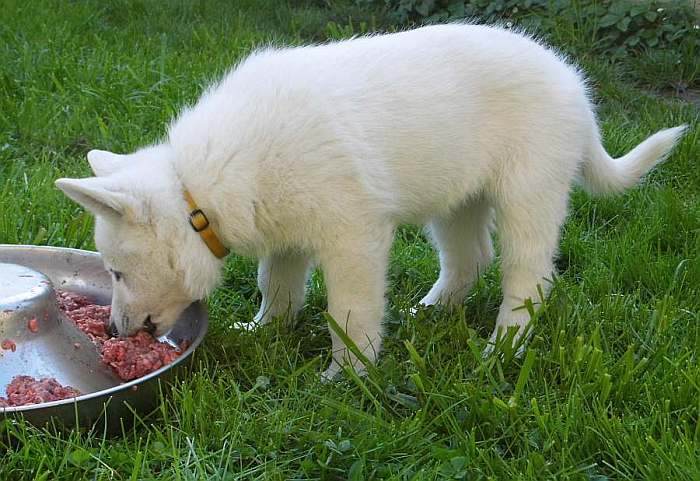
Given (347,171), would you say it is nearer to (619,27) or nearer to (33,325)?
(33,325)

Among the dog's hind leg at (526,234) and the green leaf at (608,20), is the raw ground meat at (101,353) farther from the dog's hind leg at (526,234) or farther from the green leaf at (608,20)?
the green leaf at (608,20)

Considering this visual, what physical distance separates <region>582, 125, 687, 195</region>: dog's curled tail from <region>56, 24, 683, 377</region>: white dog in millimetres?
18

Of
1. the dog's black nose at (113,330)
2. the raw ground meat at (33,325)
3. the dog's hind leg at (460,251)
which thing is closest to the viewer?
the raw ground meat at (33,325)

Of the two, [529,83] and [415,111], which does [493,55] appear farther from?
[415,111]

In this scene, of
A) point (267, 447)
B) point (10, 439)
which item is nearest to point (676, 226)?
point (267, 447)

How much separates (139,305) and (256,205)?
0.56 metres

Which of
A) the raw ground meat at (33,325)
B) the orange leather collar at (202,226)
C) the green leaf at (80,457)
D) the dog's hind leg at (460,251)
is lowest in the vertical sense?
the dog's hind leg at (460,251)

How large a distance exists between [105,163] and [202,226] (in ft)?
1.64

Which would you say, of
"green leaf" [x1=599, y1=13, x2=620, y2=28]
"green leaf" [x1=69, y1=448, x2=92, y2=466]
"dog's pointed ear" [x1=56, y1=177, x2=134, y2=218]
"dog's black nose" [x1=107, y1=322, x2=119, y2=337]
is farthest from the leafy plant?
"green leaf" [x1=69, y1=448, x2=92, y2=466]

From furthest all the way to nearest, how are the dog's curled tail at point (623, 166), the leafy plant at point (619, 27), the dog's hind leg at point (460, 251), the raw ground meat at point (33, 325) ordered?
the leafy plant at point (619, 27)
the dog's hind leg at point (460, 251)
the dog's curled tail at point (623, 166)
the raw ground meat at point (33, 325)

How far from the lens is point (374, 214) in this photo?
3.53m

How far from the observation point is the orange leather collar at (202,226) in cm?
336

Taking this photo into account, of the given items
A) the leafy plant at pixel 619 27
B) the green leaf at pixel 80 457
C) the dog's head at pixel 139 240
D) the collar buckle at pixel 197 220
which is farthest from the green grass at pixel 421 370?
the leafy plant at pixel 619 27

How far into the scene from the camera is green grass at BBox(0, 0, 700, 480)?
2.89m
